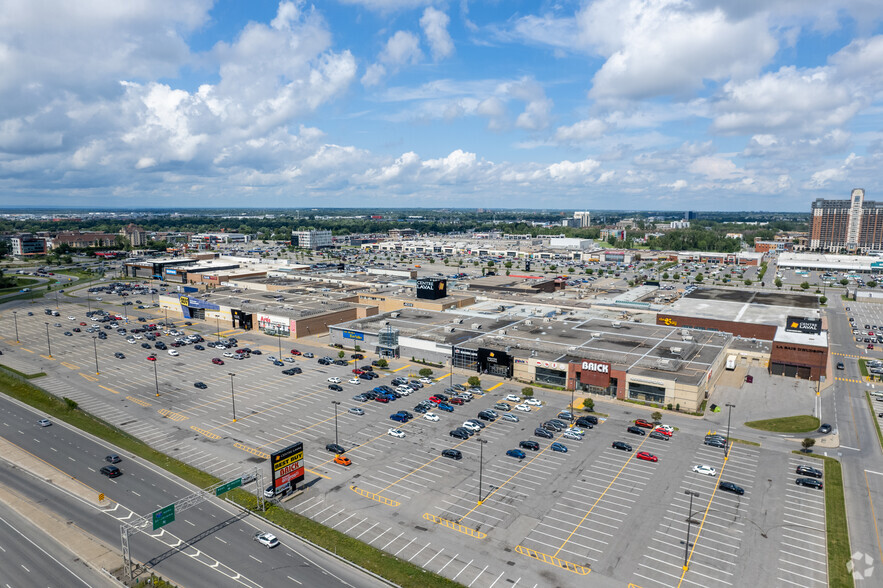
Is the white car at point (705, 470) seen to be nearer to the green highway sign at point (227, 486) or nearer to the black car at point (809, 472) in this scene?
the black car at point (809, 472)

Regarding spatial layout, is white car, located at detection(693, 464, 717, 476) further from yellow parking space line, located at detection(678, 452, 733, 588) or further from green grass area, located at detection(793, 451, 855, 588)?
green grass area, located at detection(793, 451, 855, 588)

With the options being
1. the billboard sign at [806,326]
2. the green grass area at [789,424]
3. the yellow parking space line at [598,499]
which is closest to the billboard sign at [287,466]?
the yellow parking space line at [598,499]

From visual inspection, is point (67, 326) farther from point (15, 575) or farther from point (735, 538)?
point (735, 538)

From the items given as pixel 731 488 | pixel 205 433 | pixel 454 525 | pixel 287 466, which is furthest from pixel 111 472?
pixel 731 488

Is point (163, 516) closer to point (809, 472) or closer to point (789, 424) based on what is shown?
point (809, 472)

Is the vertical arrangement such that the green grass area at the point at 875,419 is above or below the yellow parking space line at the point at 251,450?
below

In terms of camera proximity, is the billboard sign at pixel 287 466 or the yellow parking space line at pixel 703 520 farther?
the billboard sign at pixel 287 466

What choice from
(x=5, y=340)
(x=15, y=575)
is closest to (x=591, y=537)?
(x=15, y=575)
